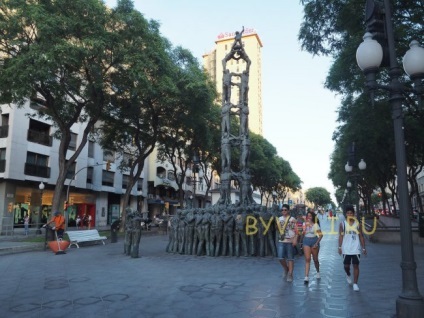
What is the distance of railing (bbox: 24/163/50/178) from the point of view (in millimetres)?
30703

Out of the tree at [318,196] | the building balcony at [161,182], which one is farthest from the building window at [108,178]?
the tree at [318,196]

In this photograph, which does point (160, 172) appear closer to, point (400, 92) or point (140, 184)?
point (140, 184)

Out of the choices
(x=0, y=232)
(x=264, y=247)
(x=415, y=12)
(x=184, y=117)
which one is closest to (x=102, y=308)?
(x=264, y=247)

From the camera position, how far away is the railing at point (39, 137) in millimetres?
31341

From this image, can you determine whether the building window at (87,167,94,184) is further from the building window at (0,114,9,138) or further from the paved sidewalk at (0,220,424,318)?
the paved sidewalk at (0,220,424,318)

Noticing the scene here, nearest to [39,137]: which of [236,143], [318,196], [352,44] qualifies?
[236,143]

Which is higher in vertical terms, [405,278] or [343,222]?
[343,222]

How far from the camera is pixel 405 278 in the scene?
506 centimetres

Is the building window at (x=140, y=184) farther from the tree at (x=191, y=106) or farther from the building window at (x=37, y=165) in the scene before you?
the tree at (x=191, y=106)

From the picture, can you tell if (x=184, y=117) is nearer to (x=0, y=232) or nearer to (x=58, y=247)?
(x=58, y=247)

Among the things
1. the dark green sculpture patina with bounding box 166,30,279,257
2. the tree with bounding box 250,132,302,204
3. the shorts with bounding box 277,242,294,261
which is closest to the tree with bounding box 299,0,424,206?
the shorts with bounding box 277,242,294,261

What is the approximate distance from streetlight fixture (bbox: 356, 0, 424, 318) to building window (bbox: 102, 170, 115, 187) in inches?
1516

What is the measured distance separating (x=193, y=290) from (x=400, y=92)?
5339 mm

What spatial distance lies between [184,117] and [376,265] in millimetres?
18291
